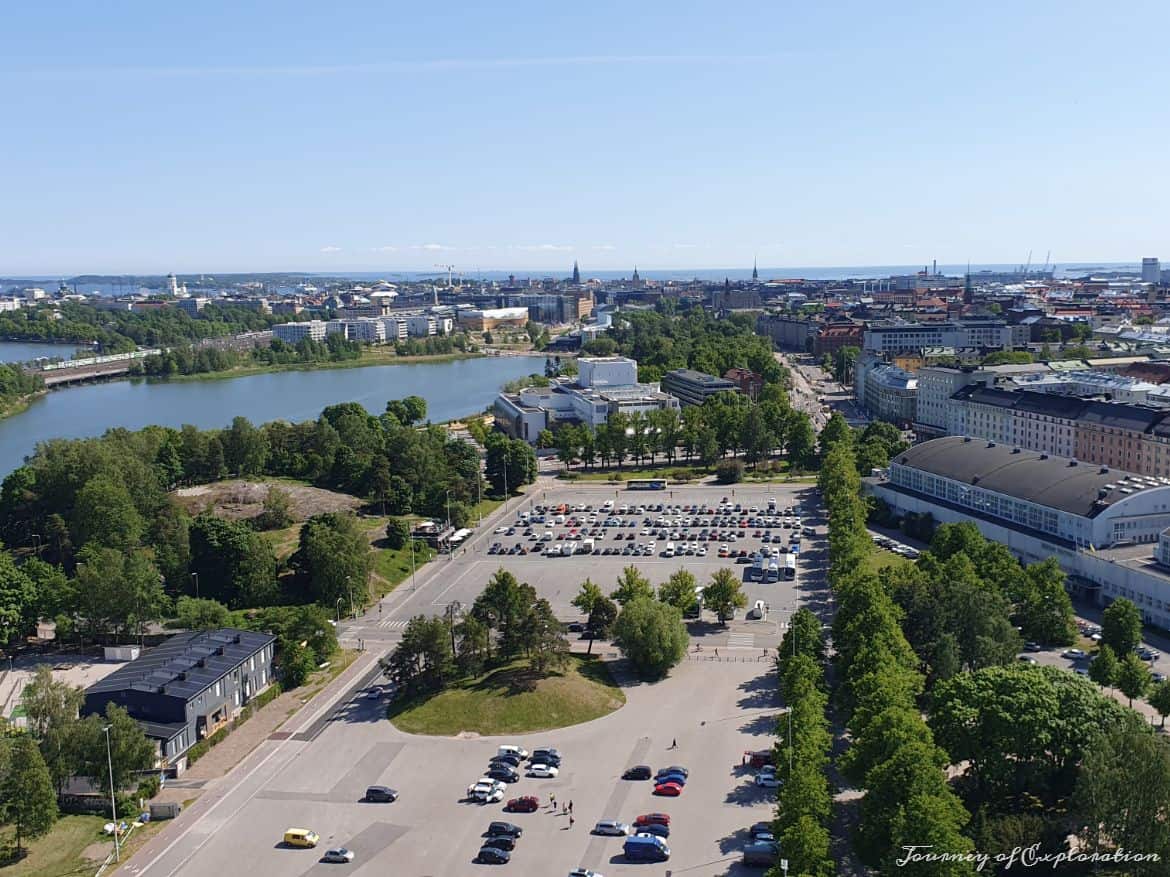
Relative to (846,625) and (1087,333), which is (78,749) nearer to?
(846,625)

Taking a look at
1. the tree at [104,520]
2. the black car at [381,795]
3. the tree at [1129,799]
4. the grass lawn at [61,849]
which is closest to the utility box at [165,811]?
the grass lawn at [61,849]

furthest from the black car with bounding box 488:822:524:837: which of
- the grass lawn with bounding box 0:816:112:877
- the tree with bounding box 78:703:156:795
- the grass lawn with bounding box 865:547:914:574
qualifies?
the grass lawn with bounding box 865:547:914:574

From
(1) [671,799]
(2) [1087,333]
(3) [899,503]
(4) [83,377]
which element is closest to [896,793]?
(1) [671,799]

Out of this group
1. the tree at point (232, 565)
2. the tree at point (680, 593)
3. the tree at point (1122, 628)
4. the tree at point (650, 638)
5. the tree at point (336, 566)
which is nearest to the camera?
the tree at point (1122, 628)

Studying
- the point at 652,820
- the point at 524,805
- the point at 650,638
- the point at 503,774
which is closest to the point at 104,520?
the point at 650,638

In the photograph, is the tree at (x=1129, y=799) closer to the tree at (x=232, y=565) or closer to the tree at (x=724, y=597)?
the tree at (x=724, y=597)

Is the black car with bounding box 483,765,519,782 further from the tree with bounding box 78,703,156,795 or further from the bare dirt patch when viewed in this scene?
the bare dirt patch
